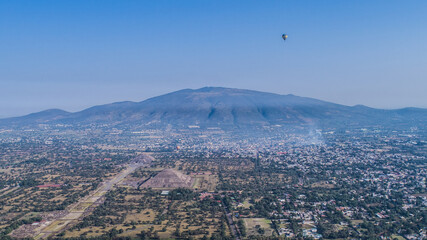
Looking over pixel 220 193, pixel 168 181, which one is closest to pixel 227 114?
pixel 168 181

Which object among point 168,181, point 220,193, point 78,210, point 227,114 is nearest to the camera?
point 78,210

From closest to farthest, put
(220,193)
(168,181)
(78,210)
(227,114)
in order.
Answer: (78,210) < (220,193) < (168,181) < (227,114)

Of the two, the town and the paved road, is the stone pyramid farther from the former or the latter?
the paved road

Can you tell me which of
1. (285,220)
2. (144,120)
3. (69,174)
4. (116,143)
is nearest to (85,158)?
(69,174)

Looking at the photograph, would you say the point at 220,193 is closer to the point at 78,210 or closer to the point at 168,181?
the point at 168,181

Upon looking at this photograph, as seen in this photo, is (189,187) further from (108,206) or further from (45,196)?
(45,196)

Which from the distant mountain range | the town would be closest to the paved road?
the town
